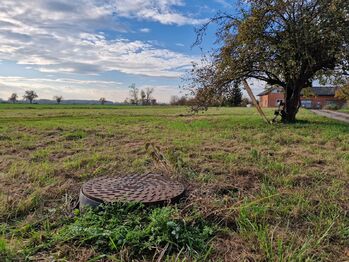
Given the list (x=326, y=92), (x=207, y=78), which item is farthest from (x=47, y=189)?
(x=326, y=92)

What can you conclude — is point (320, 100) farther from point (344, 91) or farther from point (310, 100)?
point (344, 91)

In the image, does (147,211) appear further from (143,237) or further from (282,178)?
(282,178)

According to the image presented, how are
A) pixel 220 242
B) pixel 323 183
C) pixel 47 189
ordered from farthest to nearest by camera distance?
1. pixel 323 183
2. pixel 47 189
3. pixel 220 242

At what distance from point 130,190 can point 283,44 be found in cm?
1209

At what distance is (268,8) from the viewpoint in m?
13.2

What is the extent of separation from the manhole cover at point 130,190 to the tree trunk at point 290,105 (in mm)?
13751

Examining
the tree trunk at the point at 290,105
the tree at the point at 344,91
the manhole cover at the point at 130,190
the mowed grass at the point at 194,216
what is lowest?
the mowed grass at the point at 194,216

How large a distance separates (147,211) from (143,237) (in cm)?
45

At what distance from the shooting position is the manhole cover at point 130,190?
3227 mm

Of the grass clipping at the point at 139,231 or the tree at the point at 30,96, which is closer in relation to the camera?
the grass clipping at the point at 139,231

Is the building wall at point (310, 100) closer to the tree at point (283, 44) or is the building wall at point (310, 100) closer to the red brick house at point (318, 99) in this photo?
the red brick house at point (318, 99)

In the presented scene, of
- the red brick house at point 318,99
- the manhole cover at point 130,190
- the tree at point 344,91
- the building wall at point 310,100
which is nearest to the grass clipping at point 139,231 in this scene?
the manhole cover at point 130,190

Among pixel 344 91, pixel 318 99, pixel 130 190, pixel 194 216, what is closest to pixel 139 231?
pixel 194 216

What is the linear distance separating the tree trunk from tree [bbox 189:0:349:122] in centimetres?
24
